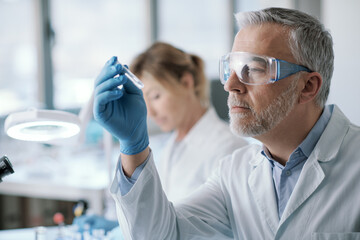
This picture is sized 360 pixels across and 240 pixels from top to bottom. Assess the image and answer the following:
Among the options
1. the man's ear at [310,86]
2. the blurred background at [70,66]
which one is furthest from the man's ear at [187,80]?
the man's ear at [310,86]

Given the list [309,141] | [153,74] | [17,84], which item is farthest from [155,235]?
[17,84]

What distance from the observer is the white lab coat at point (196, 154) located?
2059mm

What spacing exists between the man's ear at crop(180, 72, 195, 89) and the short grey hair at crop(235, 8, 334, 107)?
89 centimetres

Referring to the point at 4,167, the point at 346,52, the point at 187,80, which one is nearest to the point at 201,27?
the point at 346,52

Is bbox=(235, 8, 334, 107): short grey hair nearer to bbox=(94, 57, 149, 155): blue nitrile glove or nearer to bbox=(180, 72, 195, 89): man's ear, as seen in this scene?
bbox=(94, 57, 149, 155): blue nitrile glove

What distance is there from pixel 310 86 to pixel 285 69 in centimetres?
12

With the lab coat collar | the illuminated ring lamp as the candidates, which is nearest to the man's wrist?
the illuminated ring lamp

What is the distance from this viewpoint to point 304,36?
1335mm

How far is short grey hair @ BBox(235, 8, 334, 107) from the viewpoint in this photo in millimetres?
1334

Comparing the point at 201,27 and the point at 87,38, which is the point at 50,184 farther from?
the point at 201,27

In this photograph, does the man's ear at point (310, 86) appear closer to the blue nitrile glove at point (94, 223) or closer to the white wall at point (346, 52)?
the blue nitrile glove at point (94, 223)

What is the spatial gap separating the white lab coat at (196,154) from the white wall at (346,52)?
96 cm

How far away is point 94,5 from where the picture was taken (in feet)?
15.0

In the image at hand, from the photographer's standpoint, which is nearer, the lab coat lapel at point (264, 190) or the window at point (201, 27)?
the lab coat lapel at point (264, 190)
